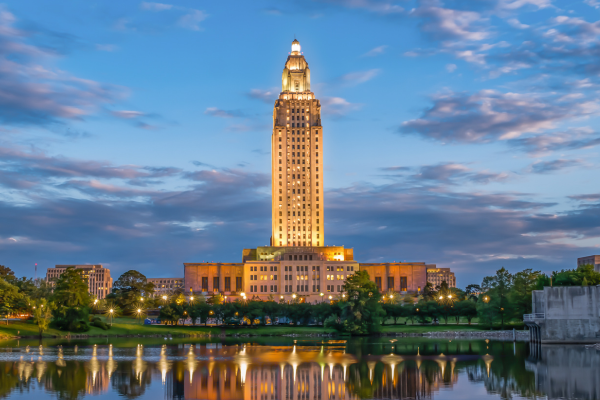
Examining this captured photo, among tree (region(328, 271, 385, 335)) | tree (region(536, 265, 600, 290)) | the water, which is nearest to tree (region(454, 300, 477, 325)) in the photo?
tree (region(328, 271, 385, 335))

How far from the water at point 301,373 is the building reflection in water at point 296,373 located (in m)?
0.08

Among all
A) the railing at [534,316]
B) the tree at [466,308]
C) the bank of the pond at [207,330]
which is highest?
the railing at [534,316]

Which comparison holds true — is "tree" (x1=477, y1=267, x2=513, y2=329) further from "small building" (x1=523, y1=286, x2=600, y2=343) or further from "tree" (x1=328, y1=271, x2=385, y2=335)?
"small building" (x1=523, y1=286, x2=600, y2=343)

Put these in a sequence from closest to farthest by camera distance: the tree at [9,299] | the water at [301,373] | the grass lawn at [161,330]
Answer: the water at [301,373] < the grass lawn at [161,330] < the tree at [9,299]

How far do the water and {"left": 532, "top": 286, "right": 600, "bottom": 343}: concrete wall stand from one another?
4.49m

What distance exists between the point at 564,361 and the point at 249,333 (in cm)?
7039

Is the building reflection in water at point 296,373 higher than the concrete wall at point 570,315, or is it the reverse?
the concrete wall at point 570,315

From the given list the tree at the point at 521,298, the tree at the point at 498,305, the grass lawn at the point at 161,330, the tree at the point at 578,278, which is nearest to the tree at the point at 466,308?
the tree at the point at 498,305

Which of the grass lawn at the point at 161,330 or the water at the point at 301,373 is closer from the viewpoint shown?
the water at the point at 301,373

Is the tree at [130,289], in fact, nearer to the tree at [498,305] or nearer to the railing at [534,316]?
the tree at [498,305]

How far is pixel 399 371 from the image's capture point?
188 ft

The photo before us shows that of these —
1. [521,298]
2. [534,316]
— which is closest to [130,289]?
[521,298]

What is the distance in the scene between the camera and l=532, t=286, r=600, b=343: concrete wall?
8438 centimetres

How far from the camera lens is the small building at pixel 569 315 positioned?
84.4 meters
